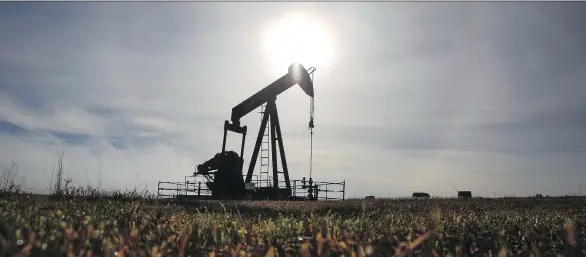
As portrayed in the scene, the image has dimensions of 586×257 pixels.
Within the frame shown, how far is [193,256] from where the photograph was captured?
10.0 ft

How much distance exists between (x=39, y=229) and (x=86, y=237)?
55cm

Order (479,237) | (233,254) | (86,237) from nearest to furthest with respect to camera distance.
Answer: (233,254)
(86,237)
(479,237)

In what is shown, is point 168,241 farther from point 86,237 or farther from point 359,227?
point 359,227

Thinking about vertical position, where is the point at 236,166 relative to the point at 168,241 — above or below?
above

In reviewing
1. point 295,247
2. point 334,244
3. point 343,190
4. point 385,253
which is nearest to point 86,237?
point 295,247

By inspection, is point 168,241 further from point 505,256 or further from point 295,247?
point 505,256

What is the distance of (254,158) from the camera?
96.0 feet

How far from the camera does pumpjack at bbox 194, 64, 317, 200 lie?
27.4m

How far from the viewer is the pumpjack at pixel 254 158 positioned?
1078 inches

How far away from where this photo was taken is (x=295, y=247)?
3.46 m

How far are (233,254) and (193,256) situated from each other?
0.32 meters

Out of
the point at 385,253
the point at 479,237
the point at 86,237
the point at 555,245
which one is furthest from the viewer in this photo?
the point at 479,237

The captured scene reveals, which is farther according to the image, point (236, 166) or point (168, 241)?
point (236, 166)

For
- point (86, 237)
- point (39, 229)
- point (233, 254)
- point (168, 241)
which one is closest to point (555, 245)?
point (233, 254)
